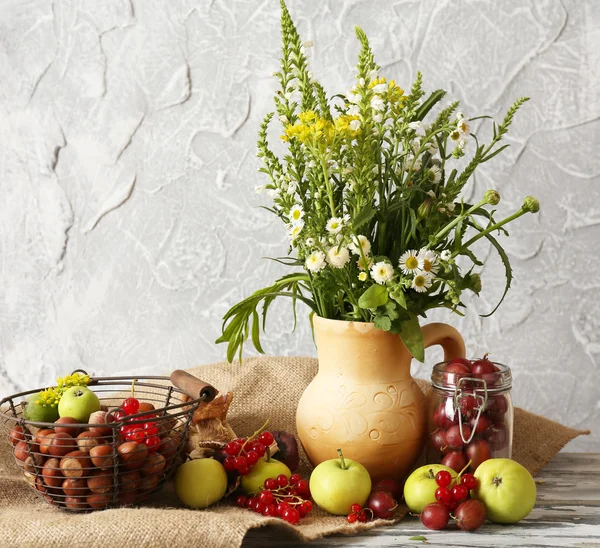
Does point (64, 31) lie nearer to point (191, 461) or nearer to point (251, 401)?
point (251, 401)

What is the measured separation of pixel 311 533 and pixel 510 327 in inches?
36.5

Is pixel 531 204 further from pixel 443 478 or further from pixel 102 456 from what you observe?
pixel 102 456

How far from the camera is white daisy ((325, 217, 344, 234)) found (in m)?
0.93

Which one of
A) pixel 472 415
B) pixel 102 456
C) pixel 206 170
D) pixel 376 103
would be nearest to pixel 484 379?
pixel 472 415

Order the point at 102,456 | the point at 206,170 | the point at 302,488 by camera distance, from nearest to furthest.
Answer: the point at 102,456 < the point at 302,488 < the point at 206,170

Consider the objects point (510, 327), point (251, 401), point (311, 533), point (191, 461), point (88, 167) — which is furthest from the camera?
point (88, 167)

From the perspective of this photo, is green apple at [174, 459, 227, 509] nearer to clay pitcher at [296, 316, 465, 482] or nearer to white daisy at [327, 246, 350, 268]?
clay pitcher at [296, 316, 465, 482]

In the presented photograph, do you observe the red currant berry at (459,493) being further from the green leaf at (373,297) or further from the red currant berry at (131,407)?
the red currant berry at (131,407)

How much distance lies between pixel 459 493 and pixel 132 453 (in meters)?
0.38

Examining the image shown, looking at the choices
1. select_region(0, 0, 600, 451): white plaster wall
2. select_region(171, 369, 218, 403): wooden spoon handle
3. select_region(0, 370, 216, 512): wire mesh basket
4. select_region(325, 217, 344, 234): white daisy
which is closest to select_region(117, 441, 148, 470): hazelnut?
select_region(0, 370, 216, 512): wire mesh basket

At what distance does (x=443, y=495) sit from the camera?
34.5 inches

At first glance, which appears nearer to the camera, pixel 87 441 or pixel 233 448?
pixel 87 441

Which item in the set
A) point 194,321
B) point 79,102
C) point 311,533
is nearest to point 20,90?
point 79,102

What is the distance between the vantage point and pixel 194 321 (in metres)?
1.74
